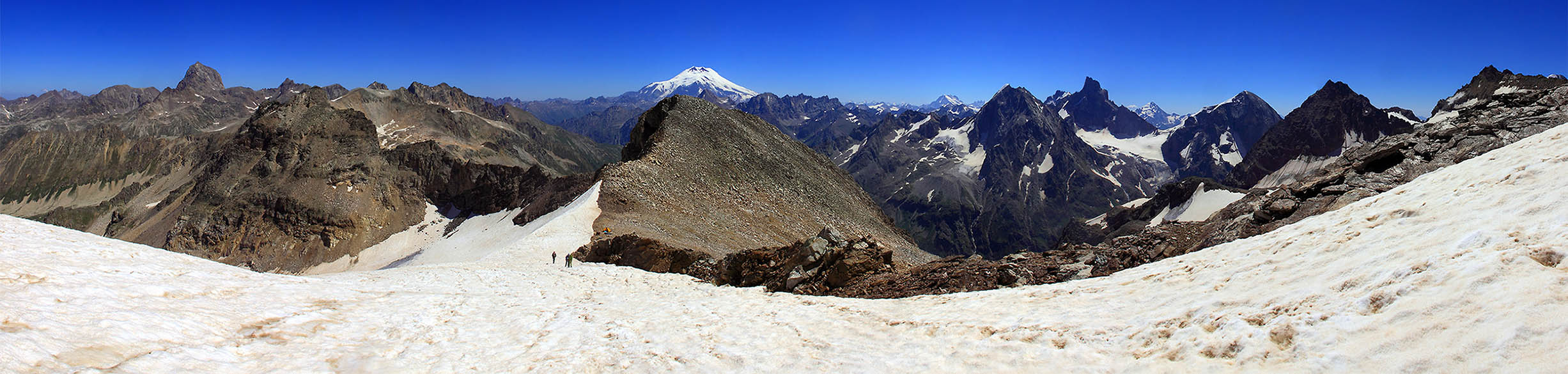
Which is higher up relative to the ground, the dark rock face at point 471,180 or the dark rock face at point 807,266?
the dark rock face at point 471,180

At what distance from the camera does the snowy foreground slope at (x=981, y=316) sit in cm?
591

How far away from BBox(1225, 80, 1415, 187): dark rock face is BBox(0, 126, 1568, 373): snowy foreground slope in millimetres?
181129

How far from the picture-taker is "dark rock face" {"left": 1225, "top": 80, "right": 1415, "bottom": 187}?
156625 mm

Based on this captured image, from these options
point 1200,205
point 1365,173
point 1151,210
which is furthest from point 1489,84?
point 1365,173

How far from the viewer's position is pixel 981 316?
10.1m

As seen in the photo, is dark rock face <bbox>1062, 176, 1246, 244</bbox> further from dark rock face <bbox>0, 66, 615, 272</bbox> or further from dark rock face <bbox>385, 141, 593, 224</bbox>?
dark rock face <bbox>0, 66, 615, 272</bbox>

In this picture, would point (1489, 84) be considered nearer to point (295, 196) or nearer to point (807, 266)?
point (807, 266)

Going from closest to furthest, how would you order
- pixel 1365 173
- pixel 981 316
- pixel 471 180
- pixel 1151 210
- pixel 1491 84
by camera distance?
1. pixel 981 316
2. pixel 1365 173
3. pixel 471 180
4. pixel 1491 84
5. pixel 1151 210

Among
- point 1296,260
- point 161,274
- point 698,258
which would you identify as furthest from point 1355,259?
point 698,258

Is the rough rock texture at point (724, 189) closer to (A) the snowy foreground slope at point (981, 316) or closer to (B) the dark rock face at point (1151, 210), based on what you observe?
(A) the snowy foreground slope at point (981, 316)

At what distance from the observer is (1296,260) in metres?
8.89

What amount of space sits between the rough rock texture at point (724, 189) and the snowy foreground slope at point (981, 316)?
20.2m

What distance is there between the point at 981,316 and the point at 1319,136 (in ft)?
677

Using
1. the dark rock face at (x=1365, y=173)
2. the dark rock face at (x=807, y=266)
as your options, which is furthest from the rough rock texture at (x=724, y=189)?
the dark rock face at (x=1365, y=173)
